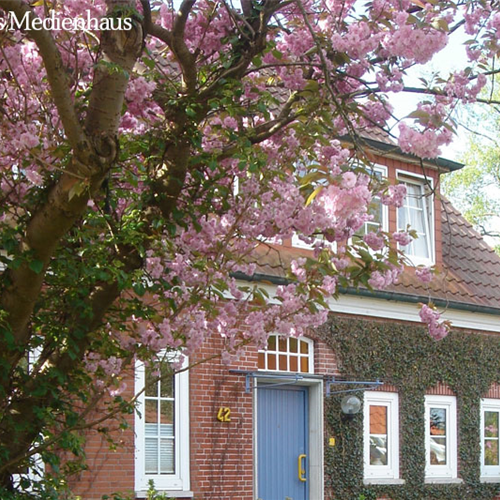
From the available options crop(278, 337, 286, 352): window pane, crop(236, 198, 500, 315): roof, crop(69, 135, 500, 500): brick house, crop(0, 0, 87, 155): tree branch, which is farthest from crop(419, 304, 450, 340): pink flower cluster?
crop(278, 337, 286, 352): window pane

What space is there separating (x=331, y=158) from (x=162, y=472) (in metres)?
6.57

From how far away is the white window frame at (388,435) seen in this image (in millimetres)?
15164

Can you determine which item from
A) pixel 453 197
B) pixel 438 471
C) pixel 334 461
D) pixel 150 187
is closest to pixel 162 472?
pixel 334 461

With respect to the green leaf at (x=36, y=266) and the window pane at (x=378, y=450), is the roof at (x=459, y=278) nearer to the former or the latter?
the window pane at (x=378, y=450)

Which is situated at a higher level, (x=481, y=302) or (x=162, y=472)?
(x=481, y=302)

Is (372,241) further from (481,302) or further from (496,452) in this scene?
(496,452)

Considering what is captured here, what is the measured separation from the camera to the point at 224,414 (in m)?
13.1

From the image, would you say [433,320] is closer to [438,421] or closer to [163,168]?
[163,168]

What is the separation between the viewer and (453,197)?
32281 mm

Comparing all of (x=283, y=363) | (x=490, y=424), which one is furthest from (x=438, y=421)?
(x=283, y=363)

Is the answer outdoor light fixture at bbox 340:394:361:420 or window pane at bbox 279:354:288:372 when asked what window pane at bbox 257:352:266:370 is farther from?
outdoor light fixture at bbox 340:394:361:420

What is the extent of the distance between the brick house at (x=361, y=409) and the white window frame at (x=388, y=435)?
0.02 meters

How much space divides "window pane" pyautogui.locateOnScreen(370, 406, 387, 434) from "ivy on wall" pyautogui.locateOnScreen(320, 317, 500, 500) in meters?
0.28

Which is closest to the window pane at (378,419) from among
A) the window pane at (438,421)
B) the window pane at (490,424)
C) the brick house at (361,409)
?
the brick house at (361,409)
